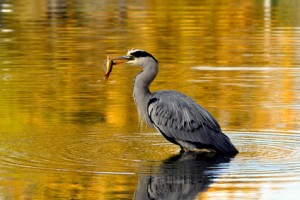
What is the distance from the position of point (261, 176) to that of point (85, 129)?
386cm

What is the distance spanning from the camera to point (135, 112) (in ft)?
55.2

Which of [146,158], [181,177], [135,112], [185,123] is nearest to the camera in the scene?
[181,177]

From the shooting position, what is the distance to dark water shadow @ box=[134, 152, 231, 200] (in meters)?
11.0

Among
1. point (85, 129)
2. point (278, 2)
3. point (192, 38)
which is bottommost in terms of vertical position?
point (278, 2)

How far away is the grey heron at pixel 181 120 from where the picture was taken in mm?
13367

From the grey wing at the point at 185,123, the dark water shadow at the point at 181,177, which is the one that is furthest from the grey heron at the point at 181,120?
the dark water shadow at the point at 181,177

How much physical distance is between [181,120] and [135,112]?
3339 millimetres

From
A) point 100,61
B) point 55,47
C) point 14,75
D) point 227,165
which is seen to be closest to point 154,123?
point 227,165

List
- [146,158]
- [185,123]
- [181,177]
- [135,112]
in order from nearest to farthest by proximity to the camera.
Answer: [181,177]
[146,158]
[185,123]
[135,112]

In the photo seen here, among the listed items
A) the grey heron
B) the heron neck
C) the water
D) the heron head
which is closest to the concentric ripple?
the water

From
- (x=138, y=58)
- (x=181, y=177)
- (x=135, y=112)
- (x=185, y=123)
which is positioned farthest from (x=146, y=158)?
(x=135, y=112)

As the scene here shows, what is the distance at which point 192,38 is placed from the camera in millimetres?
30984

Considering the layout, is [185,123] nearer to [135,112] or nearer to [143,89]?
[143,89]

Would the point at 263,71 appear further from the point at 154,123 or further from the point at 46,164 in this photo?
the point at 46,164
